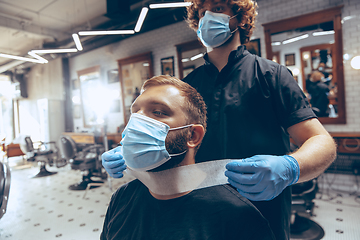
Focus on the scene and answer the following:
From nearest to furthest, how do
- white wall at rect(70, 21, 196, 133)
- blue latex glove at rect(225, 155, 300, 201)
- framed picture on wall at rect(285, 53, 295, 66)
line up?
blue latex glove at rect(225, 155, 300, 201)
framed picture on wall at rect(285, 53, 295, 66)
white wall at rect(70, 21, 196, 133)

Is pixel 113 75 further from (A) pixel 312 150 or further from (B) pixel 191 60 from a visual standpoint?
(A) pixel 312 150

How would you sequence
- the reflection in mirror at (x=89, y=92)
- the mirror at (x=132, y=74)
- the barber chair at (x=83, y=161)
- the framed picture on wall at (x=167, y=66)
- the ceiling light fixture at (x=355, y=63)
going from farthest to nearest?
the reflection in mirror at (x=89, y=92)
the mirror at (x=132, y=74)
the framed picture on wall at (x=167, y=66)
the barber chair at (x=83, y=161)
the ceiling light fixture at (x=355, y=63)

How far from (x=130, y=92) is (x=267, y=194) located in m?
5.74

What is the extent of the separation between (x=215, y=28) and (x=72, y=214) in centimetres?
360

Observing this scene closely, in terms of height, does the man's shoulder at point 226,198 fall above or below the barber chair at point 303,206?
above

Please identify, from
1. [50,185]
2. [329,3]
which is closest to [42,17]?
[50,185]

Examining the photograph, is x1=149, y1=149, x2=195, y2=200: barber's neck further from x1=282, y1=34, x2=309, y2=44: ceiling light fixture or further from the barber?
x1=282, y1=34, x2=309, y2=44: ceiling light fixture

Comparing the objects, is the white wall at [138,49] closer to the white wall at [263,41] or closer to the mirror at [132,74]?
the white wall at [263,41]

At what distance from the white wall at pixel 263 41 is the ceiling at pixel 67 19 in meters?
0.24

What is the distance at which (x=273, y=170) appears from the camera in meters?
0.67

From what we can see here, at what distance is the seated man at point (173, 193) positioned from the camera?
34.4 inches

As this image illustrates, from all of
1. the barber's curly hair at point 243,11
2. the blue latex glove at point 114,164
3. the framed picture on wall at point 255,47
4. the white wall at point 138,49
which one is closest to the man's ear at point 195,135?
the blue latex glove at point 114,164

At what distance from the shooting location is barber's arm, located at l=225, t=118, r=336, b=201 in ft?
2.20

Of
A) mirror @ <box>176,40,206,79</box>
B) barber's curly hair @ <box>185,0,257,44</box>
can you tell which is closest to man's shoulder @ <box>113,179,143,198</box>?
barber's curly hair @ <box>185,0,257,44</box>
